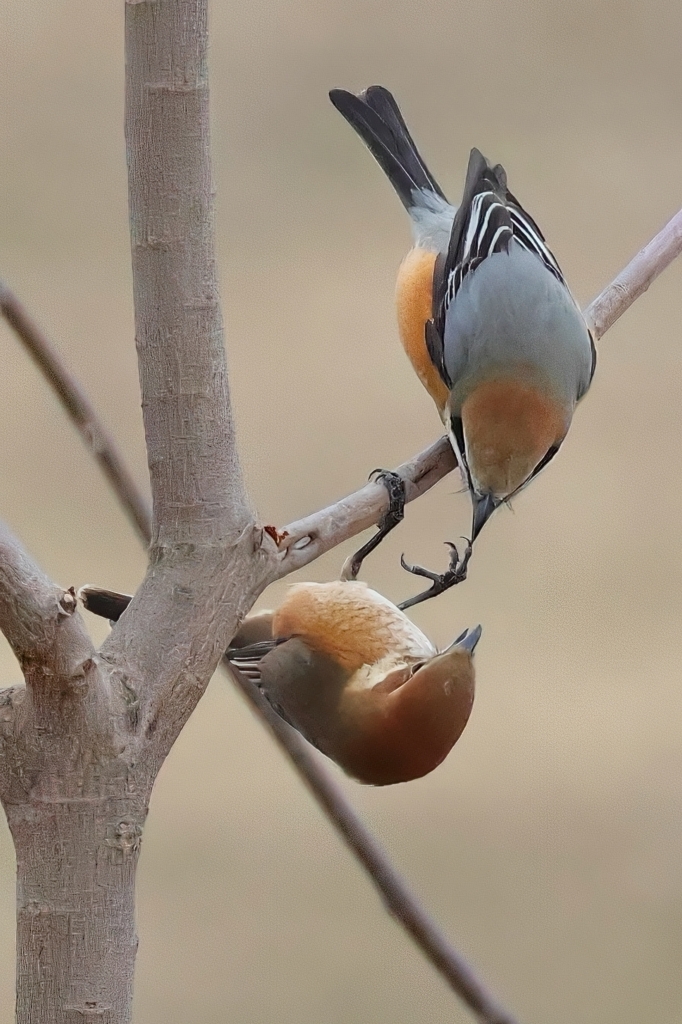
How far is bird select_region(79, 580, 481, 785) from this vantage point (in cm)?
54

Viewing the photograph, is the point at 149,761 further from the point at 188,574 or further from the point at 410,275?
the point at 410,275

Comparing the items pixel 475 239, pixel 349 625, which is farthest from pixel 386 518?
pixel 475 239

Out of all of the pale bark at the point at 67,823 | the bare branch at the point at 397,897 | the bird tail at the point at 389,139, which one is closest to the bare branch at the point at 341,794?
the bare branch at the point at 397,897

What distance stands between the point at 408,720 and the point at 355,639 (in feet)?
0.37

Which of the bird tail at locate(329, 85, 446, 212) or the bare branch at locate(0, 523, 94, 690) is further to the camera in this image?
the bird tail at locate(329, 85, 446, 212)

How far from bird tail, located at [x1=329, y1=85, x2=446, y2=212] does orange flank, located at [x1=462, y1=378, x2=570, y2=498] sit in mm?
307

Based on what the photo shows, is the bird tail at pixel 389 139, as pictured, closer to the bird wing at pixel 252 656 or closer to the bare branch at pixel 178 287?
the bird wing at pixel 252 656

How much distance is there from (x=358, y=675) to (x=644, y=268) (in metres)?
0.36

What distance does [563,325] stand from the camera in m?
0.89

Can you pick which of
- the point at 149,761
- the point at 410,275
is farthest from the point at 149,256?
the point at 410,275

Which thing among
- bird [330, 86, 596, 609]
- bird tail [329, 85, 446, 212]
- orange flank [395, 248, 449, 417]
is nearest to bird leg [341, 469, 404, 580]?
bird [330, 86, 596, 609]

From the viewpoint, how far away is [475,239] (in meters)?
0.99

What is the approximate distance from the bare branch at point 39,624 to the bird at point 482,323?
1.21 ft

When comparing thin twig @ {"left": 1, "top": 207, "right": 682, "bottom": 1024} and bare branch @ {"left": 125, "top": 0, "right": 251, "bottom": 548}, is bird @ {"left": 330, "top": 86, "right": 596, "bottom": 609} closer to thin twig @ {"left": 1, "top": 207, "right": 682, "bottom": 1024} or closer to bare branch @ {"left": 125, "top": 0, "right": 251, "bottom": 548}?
thin twig @ {"left": 1, "top": 207, "right": 682, "bottom": 1024}
